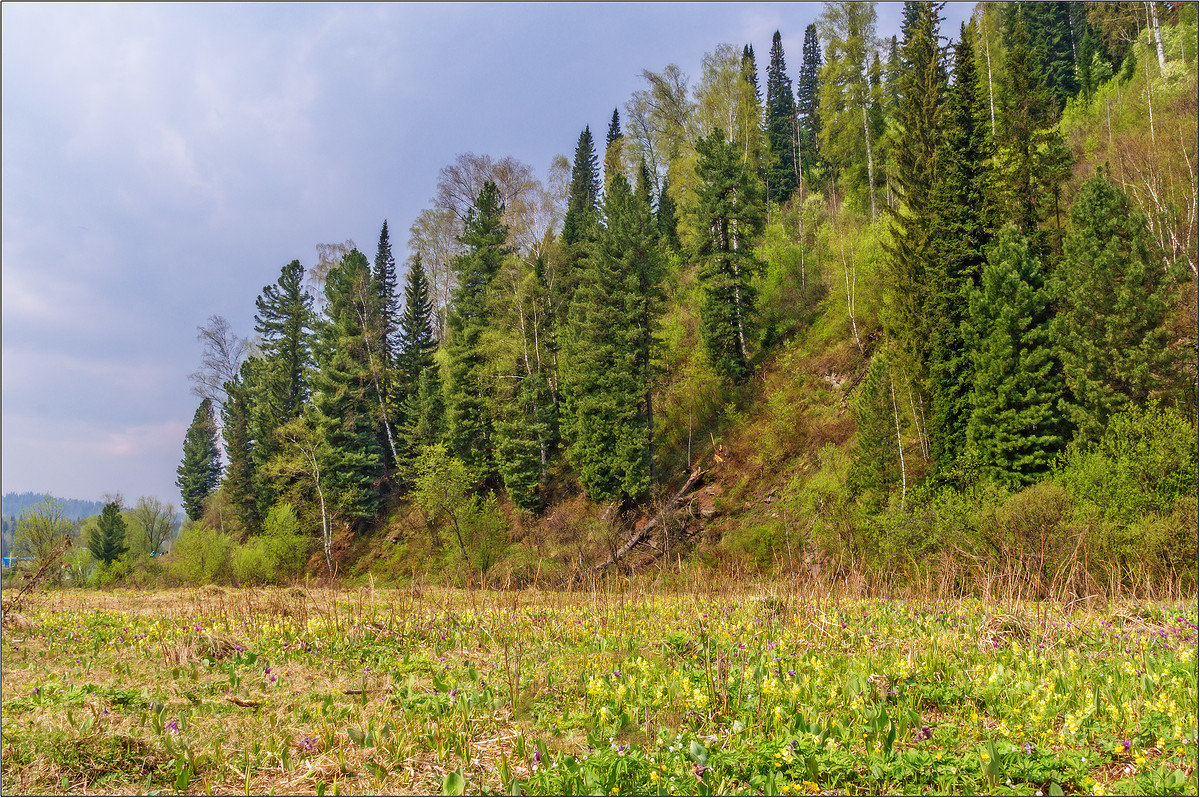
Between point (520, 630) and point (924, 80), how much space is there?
3875 centimetres

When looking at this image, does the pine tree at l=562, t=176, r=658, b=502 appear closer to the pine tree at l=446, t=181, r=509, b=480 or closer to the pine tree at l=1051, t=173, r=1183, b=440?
the pine tree at l=446, t=181, r=509, b=480

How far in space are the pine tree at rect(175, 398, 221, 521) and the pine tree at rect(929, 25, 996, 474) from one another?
210 feet

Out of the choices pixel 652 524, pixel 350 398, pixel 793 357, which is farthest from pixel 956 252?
pixel 350 398

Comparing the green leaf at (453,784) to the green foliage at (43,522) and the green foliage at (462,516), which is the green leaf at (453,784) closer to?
the green foliage at (462,516)

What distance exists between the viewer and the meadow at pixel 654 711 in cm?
371

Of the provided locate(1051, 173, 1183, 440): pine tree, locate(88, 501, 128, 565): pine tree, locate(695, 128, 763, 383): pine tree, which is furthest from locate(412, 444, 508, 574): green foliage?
locate(88, 501, 128, 565): pine tree

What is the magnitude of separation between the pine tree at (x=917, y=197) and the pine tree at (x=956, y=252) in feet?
1.92

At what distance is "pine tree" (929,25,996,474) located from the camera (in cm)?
2650

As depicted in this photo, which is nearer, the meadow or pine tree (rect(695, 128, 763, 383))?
the meadow

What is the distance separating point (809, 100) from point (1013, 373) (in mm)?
63850

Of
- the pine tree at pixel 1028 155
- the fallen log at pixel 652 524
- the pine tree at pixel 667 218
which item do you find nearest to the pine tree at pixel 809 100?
the pine tree at pixel 667 218

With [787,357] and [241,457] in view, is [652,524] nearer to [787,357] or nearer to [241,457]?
[787,357]

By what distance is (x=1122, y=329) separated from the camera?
71.7 ft

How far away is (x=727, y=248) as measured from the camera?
122 feet
